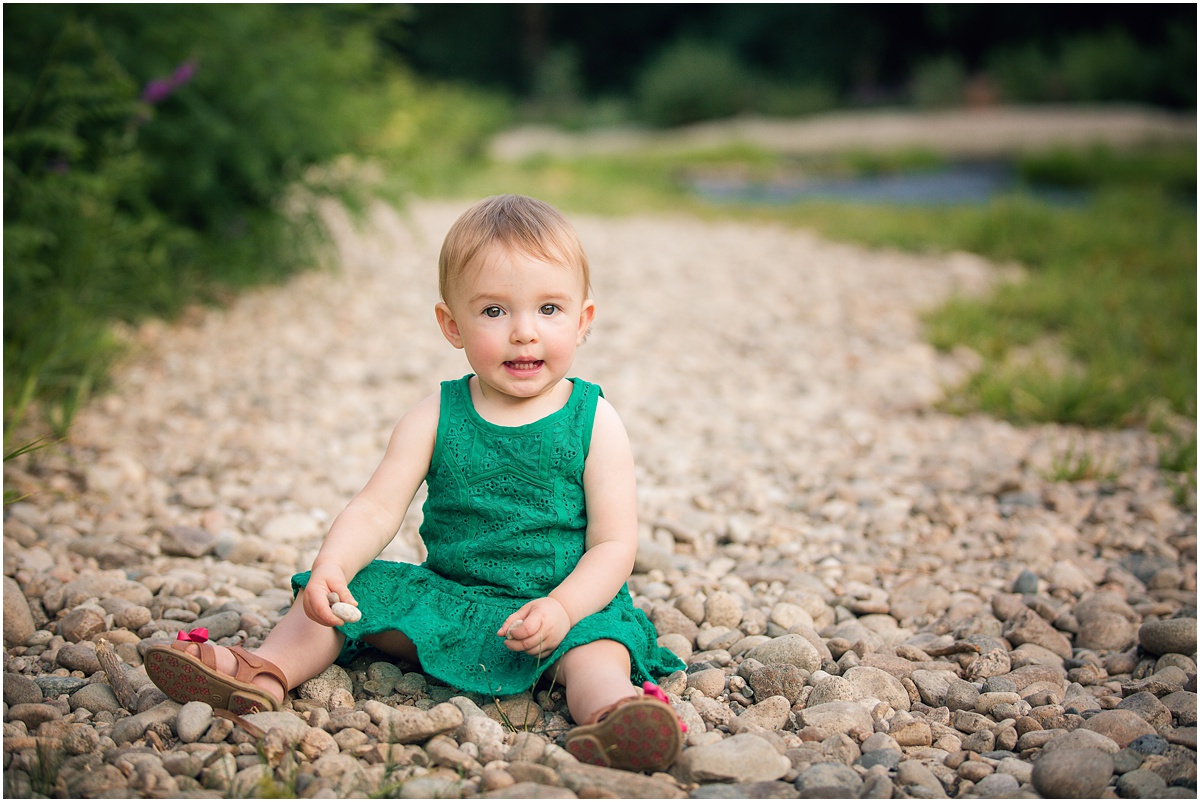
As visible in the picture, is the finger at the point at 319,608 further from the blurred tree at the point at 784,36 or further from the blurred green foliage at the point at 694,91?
the blurred green foliage at the point at 694,91

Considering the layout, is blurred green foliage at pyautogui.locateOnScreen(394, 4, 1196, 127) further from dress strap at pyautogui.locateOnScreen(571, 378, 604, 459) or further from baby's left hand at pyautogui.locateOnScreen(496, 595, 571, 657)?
baby's left hand at pyautogui.locateOnScreen(496, 595, 571, 657)

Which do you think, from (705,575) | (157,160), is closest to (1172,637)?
(705,575)

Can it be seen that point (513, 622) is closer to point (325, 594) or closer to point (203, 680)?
point (325, 594)

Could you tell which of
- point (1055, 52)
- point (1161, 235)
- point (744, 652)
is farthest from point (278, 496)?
point (1055, 52)

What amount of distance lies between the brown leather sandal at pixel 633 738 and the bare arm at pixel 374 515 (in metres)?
0.45

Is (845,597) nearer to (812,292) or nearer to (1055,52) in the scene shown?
(812,292)

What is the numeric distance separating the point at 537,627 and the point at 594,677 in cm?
12

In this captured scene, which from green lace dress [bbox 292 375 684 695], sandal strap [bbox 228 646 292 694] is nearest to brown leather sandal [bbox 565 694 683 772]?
green lace dress [bbox 292 375 684 695]

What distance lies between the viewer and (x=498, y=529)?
5.89 feet

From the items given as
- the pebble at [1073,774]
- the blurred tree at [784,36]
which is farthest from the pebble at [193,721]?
the blurred tree at [784,36]

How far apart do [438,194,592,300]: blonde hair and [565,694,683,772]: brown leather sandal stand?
73 cm

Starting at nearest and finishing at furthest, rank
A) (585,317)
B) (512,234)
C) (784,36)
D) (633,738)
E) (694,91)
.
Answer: (633,738) < (512,234) < (585,317) < (694,91) < (784,36)

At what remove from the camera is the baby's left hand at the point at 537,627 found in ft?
5.09

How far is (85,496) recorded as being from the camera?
2695 millimetres
